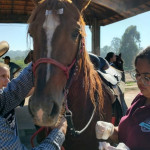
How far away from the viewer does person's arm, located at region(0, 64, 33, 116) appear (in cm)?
158

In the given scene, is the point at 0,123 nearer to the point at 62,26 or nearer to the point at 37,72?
the point at 37,72

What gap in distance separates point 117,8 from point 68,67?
3.62 meters

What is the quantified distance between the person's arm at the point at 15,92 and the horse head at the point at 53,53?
0.29m


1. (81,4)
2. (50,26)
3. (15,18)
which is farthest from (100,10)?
(50,26)

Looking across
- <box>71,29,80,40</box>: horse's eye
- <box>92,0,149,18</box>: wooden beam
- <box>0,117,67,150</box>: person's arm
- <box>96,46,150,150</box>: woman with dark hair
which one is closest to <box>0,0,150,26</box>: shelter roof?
<box>92,0,149,18</box>: wooden beam

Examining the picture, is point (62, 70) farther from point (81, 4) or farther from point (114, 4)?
point (114, 4)

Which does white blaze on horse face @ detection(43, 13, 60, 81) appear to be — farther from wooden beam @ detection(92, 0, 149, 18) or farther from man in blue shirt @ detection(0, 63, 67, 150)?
wooden beam @ detection(92, 0, 149, 18)

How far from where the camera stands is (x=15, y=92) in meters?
1.76

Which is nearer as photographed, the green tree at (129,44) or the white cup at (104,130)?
the white cup at (104,130)

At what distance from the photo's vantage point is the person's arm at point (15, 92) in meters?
1.58

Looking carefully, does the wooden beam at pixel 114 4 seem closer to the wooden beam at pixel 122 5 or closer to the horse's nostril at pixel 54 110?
the wooden beam at pixel 122 5

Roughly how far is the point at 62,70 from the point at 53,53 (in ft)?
0.47

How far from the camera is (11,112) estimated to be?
163 cm

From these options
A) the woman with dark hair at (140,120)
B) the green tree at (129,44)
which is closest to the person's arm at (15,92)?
the woman with dark hair at (140,120)
